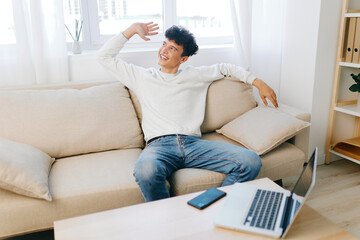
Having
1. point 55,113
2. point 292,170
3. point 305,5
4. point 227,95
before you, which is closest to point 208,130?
point 227,95

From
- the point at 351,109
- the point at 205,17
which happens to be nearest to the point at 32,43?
the point at 205,17

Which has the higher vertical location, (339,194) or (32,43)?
(32,43)

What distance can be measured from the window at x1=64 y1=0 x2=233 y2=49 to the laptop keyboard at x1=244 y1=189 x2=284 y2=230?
A: 5.65ft

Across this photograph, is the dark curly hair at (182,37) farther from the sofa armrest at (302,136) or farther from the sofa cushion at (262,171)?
the sofa armrest at (302,136)

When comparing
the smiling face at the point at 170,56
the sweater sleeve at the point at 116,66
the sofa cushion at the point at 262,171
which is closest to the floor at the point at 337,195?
the sofa cushion at the point at 262,171

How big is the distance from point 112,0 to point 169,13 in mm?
445

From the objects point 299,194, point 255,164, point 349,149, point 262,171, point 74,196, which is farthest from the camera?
point 349,149

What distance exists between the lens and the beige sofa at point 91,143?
1.52 metres

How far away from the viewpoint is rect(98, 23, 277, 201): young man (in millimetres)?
1777

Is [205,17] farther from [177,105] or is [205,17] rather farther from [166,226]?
[166,226]

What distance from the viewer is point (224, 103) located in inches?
87.7

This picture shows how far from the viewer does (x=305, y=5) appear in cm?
245

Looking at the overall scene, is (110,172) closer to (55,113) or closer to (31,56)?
(55,113)

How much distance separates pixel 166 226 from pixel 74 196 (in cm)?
52
